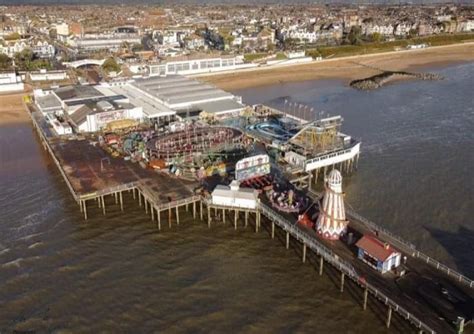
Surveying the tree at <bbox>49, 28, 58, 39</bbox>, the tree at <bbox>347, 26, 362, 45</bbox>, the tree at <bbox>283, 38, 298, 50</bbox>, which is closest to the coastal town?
the tree at <bbox>283, 38, 298, 50</bbox>

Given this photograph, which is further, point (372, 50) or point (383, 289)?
point (372, 50)

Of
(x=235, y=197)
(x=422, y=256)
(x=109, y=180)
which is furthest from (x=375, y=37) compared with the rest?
(x=422, y=256)

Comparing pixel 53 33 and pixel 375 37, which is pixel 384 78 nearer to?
pixel 375 37

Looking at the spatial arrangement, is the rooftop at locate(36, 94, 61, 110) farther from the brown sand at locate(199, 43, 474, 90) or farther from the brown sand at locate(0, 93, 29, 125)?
the brown sand at locate(199, 43, 474, 90)

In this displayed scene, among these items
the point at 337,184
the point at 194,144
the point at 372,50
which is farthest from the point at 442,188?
the point at 372,50

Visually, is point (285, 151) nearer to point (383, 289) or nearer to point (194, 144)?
point (194, 144)
